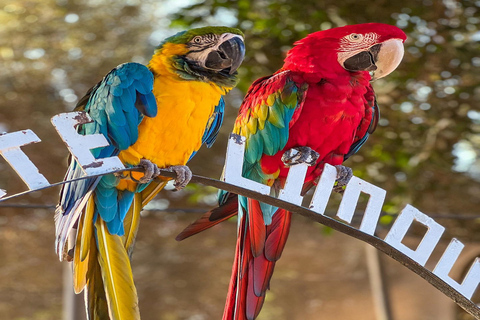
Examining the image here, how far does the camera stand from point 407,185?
2.81 metres

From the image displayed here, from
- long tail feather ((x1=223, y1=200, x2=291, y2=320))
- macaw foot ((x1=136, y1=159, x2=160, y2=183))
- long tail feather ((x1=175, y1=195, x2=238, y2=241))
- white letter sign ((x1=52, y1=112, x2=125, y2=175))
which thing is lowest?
long tail feather ((x1=223, y1=200, x2=291, y2=320))

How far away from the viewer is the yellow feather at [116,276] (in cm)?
107

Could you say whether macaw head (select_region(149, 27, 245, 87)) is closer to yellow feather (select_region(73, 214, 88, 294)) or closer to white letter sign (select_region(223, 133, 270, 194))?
white letter sign (select_region(223, 133, 270, 194))

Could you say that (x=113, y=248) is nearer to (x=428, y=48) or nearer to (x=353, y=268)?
(x=428, y=48)

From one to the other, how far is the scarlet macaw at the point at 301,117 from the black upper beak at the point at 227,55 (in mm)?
189

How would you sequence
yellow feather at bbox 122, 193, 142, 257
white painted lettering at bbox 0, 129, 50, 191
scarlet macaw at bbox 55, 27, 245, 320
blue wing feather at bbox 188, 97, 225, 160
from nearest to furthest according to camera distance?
white painted lettering at bbox 0, 129, 50, 191 → scarlet macaw at bbox 55, 27, 245, 320 → yellow feather at bbox 122, 193, 142, 257 → blue wing feather at bbox 188, 97, 225, 160

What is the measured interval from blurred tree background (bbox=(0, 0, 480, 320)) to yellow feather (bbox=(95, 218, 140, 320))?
0.75m

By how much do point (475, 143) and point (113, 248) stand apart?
2372 millimetres

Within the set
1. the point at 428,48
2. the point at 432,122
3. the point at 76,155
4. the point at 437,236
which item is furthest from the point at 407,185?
the point at 76,155

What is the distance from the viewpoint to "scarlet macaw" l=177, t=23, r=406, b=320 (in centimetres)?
129

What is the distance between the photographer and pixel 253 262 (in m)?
1.31

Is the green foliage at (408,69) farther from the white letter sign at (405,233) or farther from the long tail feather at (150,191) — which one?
the white letter sign at (405,233)

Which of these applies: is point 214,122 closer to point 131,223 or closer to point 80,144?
point 131,223

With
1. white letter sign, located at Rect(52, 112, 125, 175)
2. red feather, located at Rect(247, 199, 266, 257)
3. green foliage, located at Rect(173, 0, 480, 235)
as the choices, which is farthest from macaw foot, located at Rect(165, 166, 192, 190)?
green foliage, located at Rect(173, 0, 480, 235)
